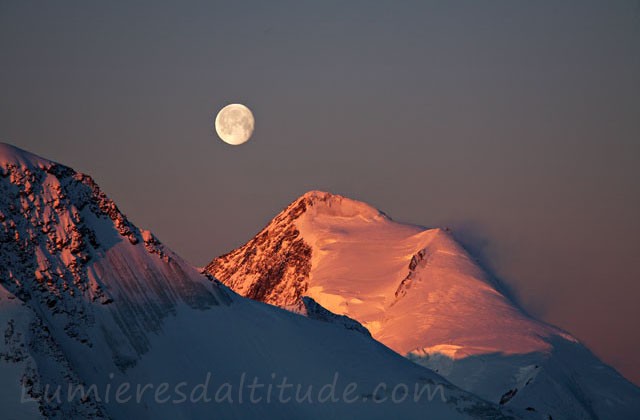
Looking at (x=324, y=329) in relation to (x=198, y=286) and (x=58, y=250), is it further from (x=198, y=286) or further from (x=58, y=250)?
(x=58, y=250)

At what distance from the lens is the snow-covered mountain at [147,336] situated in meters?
134

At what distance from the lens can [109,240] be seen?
488 ft

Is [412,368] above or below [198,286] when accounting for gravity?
below

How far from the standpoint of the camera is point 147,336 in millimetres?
143625

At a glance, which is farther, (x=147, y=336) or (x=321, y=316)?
(x=321, y=316)

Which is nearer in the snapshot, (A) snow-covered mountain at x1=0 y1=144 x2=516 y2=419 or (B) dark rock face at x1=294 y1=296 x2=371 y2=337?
(A) snow-covered mountain at x1=0 y1=144 x2=516 y2=419

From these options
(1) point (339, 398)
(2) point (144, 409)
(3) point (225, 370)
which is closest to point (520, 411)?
(1) point (339, 398)

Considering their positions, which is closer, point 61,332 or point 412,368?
point 61,332

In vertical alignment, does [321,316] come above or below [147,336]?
below

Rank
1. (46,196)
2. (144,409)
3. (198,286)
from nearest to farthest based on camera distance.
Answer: (144,409) < (46,196) < (198,286)

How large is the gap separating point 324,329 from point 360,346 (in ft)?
15.3

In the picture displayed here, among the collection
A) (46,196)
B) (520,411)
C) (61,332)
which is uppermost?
(46,196)

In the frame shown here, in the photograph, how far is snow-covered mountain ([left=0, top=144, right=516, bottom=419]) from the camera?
439 feet

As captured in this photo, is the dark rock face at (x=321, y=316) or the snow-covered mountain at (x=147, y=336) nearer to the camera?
the snow-covered mountain at (x=147, y=336)
